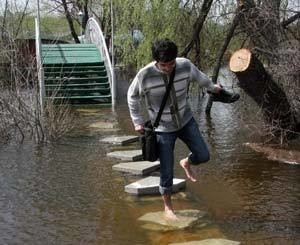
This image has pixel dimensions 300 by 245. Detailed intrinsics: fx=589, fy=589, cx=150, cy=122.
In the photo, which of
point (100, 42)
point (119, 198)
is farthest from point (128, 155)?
point (100, 42)

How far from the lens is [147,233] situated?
5.33 m

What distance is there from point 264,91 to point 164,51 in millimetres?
3913

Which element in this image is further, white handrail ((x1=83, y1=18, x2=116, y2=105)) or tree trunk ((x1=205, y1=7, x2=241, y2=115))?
white handrail ((x1=83, y1=18, x2=116, y2=105))

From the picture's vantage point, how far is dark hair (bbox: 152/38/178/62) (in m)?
5.28

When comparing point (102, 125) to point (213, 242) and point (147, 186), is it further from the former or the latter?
point (213, 242)

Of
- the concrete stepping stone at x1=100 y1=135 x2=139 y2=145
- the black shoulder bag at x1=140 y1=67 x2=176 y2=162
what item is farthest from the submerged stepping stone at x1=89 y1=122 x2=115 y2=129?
the black shoulder bag at x1=140 y1=67 x2=176 y2=162

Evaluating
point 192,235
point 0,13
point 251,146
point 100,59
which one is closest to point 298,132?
point 251,146

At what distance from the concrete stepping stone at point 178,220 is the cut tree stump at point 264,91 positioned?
3.16 metres

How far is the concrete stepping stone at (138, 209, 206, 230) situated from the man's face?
1.41 m

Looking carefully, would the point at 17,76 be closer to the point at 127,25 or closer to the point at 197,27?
the point at 197,27

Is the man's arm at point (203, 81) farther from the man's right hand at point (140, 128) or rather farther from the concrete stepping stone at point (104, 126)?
the concrete stepping stone at point (104, 126)

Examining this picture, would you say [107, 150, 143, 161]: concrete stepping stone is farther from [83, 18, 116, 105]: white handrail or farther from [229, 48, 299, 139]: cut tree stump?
[83, 18, 116, 105]: white handrail

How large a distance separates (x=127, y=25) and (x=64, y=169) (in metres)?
9.26

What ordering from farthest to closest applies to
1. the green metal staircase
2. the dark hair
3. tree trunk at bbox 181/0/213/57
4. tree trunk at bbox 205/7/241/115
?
1. the green metal staircase
2. tree trunk at bbox 181/0/213/57
3. tree trunk at bbox 205/7/241/115
4. the dark hair
